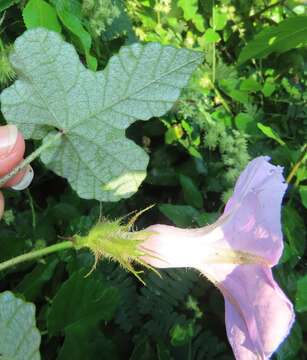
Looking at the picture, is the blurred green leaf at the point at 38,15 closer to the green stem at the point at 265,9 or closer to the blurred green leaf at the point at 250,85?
the blurred green leaf at the point at 250,85

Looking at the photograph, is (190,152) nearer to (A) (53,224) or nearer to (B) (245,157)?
(B) (245,157)

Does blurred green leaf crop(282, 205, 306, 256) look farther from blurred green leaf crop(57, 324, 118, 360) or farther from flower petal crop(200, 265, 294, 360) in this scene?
flower petal crop(200, 265, 294, 360)

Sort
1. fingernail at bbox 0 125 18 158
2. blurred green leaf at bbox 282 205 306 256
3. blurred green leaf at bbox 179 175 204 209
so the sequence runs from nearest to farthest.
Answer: fingernail at bbox 0 125 18 158 < blurred green leaf at bbox 282 205 306 256 < blurred green leaf at bbox 179 175 204 209

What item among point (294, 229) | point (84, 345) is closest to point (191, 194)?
point (294, 229)

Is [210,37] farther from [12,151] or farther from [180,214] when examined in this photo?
[12,151]

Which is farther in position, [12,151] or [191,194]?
[191,194]

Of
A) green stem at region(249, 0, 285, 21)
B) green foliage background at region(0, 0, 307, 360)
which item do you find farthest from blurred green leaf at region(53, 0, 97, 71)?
green stem at region(249, 0, 285, 21)
